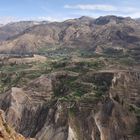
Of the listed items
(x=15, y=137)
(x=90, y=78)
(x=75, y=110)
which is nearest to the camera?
(x=15, y=137)

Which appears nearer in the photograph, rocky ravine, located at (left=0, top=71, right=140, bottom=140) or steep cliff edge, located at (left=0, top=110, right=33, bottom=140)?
steep cliff edge, located at (left=0, top=110, right=33, bottom=140)

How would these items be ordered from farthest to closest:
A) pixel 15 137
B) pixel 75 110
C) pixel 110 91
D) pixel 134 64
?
pixel 134 64 → pixel 110 91 → pixel 75 110 → pixel 15 137

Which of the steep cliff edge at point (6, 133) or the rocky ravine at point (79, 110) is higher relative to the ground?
the steep cliff edge at point (6, 133)

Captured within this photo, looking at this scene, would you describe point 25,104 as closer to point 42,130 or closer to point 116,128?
point 42,130

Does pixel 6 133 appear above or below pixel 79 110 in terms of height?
above

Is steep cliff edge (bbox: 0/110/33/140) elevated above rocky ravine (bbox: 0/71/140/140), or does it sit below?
above

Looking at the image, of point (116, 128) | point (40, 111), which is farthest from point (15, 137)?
point (40, 111)

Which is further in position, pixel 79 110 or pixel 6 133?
A: pixel 79 110

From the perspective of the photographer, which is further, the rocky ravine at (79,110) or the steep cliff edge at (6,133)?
the rocky ravine at (79,110)
